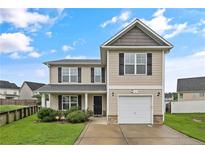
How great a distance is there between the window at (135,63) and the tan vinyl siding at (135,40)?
0.74 m

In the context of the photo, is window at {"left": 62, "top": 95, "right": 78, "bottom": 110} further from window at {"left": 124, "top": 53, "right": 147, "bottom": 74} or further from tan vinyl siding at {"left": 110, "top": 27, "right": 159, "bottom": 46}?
tan vinyl siding at {"left": 110, "top": 27, "right": 159, "bottom": 46}

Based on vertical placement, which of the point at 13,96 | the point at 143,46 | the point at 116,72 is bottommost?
the point at 13,96

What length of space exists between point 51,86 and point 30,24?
18.0ft

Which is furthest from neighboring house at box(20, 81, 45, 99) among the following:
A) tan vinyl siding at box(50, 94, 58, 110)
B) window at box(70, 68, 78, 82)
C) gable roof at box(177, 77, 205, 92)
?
window at box(70, 68, 78, 82)

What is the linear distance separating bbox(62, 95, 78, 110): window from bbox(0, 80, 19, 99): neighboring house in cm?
3863

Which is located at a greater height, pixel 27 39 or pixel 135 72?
pixel 27 39

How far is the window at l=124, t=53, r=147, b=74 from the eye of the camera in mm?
16703

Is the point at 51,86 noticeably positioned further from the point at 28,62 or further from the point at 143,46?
the point at 143,46

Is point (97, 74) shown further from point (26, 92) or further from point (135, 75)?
point (26, 92)

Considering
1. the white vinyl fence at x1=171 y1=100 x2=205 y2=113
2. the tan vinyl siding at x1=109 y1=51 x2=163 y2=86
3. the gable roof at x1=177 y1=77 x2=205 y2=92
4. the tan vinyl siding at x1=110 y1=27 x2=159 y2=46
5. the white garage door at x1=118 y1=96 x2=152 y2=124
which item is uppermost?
the tan vinyl siding at x1=110 y1=27 x2=159 y2=46
